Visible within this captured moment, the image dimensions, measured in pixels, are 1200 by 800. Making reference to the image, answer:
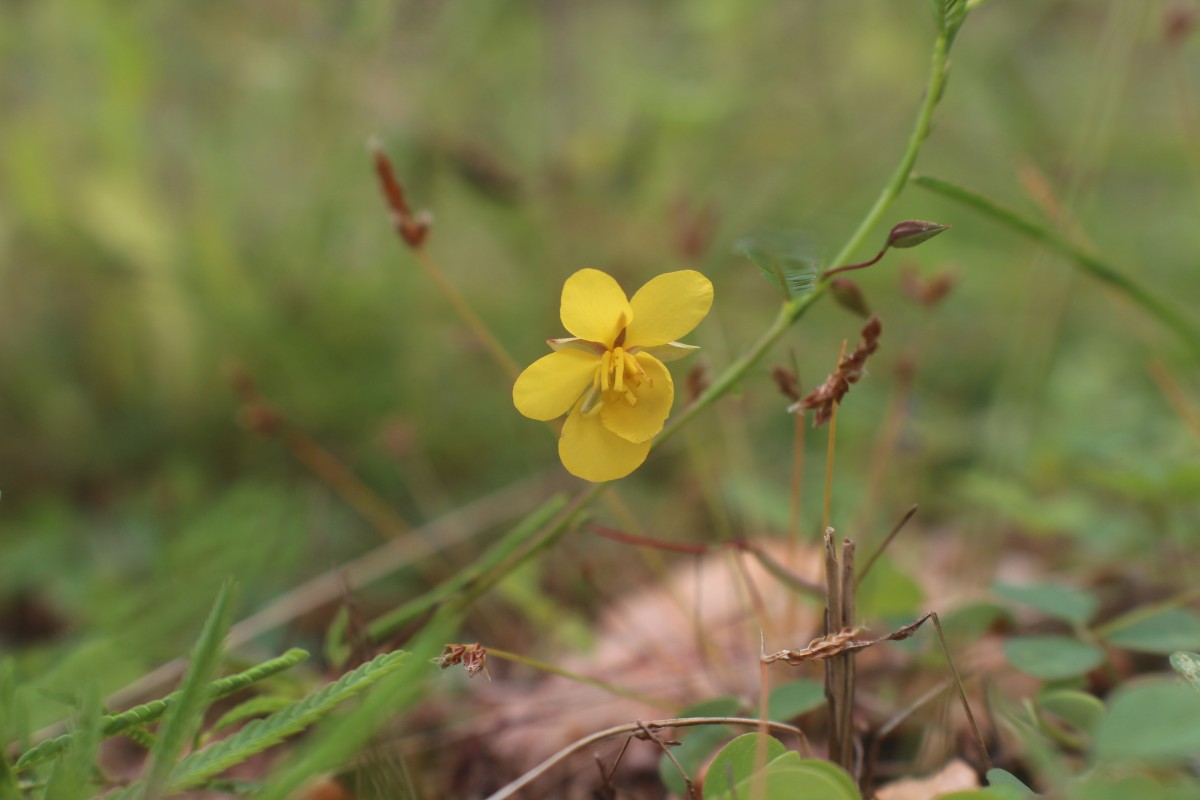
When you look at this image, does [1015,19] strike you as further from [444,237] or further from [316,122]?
[316,122]

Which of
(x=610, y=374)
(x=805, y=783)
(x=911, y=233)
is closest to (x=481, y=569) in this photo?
(x=610, y=374)

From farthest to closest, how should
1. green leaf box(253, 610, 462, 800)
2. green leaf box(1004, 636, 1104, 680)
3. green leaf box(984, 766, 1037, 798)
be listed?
1. green leaf box(1004, 636, 1104, 680)
2. green leaf box(984, 766, 1037, 798)
3. green leaf box(253, 610, 462, 800)

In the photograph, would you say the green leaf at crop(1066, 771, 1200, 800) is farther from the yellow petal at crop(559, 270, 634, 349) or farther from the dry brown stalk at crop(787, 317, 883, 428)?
the yellow petal at crop(559, 270, 634, 349)

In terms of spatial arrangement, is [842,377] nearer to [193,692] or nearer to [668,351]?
[668,351]

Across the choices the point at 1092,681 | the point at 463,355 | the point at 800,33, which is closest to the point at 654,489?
the point at 463,355

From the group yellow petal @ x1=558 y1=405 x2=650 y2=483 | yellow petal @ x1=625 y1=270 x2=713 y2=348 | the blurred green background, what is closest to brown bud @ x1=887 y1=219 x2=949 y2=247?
yellow petal @ x1=625 y1=270 x2=713 y2=348

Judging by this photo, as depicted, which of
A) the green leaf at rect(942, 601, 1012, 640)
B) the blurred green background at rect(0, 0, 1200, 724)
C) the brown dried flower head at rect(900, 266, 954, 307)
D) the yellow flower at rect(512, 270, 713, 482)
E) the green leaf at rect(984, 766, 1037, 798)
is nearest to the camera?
the green leaf at rect(984, 766, 1037, 798)
